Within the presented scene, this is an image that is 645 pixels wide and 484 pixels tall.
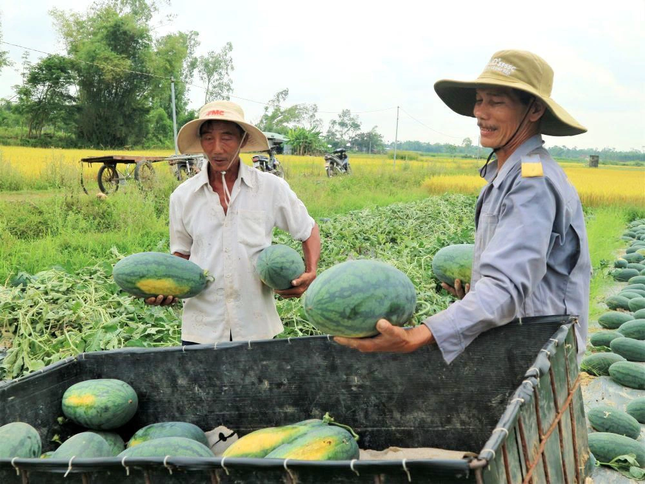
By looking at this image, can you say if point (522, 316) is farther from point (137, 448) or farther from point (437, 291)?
point (437, 291)

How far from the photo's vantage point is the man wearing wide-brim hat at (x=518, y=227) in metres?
1.83

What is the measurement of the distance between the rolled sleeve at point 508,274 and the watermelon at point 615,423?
7.48 ft

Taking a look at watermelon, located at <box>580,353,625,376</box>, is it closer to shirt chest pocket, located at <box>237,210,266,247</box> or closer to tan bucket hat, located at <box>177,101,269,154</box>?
shirt chest pocket, located at <box>237,210,266,247</box>

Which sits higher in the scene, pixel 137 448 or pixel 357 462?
pixel 357 462

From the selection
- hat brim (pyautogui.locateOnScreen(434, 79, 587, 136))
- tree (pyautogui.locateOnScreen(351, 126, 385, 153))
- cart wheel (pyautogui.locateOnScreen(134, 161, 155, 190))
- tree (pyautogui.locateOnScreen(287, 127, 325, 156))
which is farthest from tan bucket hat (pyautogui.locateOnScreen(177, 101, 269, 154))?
tree (pyautogui.locateOnScreen(351, 126, 385, 153))

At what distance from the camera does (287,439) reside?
2078mm

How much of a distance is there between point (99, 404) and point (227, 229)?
118 centimetres

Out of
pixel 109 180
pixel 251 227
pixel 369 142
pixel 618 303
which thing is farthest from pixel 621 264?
pixel 369 142

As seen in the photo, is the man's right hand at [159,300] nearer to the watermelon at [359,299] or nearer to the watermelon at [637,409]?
the watermelon at [359,299]

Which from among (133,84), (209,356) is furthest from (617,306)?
(133,84)

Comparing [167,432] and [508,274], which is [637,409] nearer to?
[508,274]

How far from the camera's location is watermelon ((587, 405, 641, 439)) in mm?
3594

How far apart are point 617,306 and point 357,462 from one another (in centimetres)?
614

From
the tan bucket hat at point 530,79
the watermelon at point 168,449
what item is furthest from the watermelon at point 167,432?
the tan bucket hat at point 530,79
